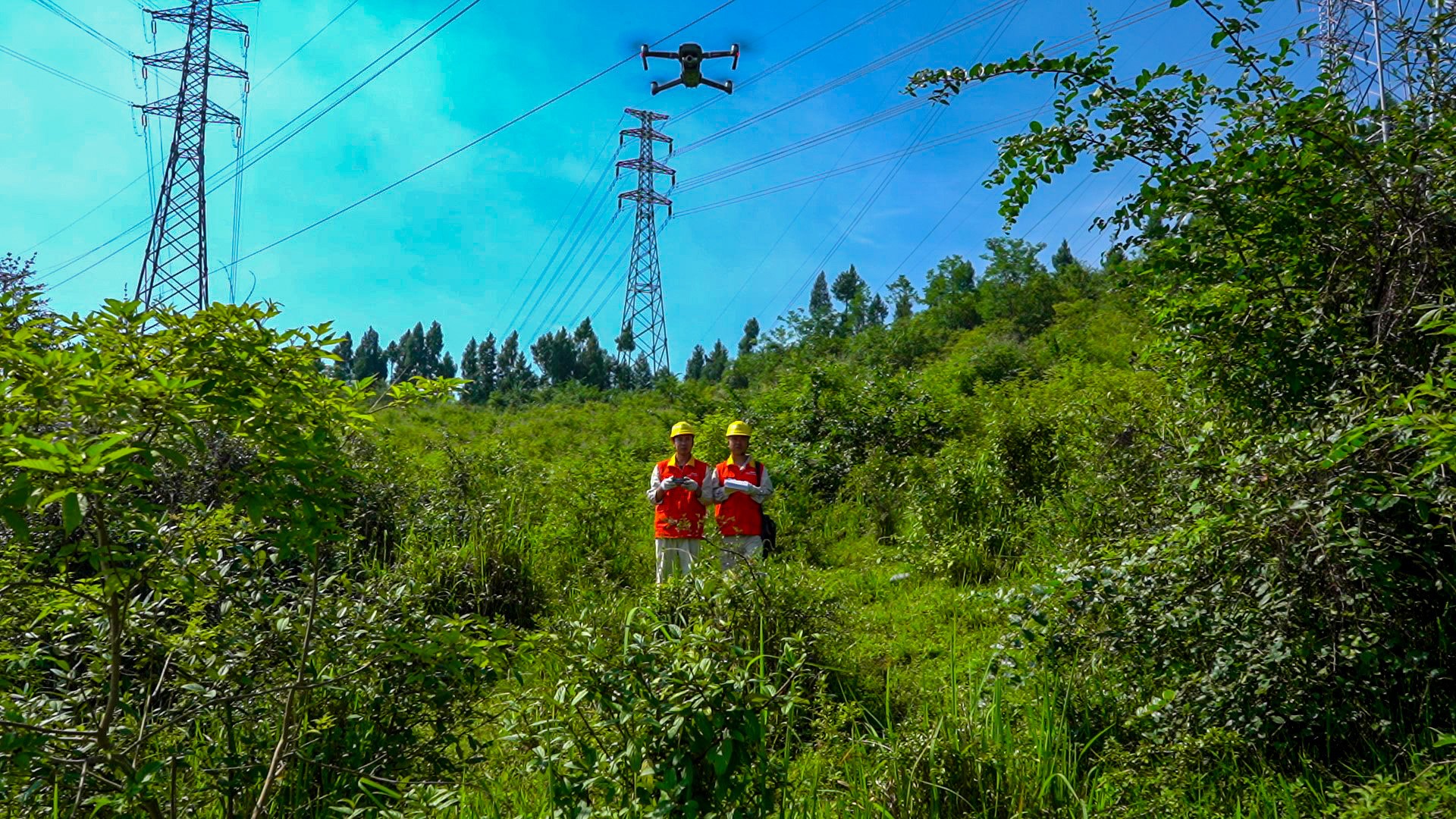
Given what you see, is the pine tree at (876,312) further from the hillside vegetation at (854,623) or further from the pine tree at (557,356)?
the hillside vegetation at (854,623)

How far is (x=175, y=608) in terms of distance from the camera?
4.41m

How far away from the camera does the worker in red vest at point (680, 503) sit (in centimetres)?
659

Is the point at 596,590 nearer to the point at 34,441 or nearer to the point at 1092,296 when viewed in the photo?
the point at 34,441

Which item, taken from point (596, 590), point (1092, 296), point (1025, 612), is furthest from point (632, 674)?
point (1092, 296)

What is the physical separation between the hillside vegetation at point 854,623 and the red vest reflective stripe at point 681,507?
46.4 inches

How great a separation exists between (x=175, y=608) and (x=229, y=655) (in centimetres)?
142

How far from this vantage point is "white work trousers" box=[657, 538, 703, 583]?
21.8 ft

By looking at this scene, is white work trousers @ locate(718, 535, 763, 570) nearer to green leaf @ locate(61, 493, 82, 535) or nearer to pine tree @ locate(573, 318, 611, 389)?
green leaf @ locate(61, 493, 82, 535)

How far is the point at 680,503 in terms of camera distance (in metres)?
6.68

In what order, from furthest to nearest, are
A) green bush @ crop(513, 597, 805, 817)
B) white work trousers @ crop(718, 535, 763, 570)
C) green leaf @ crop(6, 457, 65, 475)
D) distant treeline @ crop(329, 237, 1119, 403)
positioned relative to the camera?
distant treeline @ crop(329, 237, 1119, 403)
white work trousers @ crop(718, 535, 763, 570)
green bush @ crop(513, 597, 805, 817)
green leaf @ crop(6, 457, 65, 475)

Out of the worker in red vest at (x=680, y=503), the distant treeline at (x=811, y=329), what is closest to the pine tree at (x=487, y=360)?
the distant treeline at (x=811, y=329)

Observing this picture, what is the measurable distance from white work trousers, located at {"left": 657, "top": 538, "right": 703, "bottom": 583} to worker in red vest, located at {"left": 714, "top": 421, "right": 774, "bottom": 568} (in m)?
0.23

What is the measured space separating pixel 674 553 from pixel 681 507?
376 millimetres

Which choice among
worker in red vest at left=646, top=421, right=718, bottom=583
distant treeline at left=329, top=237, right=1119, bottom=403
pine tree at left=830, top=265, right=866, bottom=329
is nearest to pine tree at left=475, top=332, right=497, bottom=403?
distant treeline at left=329, top=237, right=1119, bottom=403
